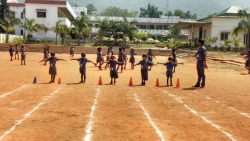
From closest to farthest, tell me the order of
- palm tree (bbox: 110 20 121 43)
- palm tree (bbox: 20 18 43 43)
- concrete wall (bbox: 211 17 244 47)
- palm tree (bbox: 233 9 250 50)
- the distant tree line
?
palm tree (bbox: 233 9 250 50) < concrete wall (bbox: 211 17 244 47) < palm tree (bbox: 20 18 43 43) < palm tree (bbox: 110 20 121 43) < the distant tree line

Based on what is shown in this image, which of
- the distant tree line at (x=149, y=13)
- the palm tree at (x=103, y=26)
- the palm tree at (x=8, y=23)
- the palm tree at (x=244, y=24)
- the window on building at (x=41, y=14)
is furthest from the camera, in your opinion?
the distant tree line at (x=149, y=13)

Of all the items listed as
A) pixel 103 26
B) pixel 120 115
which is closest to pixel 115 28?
pixel 103 26

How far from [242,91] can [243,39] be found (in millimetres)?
38312

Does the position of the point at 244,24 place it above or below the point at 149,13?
below

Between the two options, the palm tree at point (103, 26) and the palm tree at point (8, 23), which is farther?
the palm tree at point (103, 26)

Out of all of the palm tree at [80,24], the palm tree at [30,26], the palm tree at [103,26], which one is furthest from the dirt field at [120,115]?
the palm tree at [103,26]

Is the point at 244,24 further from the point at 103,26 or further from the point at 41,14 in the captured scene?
the point at 41,14

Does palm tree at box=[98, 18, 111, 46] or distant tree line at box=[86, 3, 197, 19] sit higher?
distant tree line at box=[86, 3, 197, 19]

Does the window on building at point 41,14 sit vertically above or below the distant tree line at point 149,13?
below

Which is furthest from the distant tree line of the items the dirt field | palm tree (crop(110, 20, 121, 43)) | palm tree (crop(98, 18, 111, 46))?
the dirt field

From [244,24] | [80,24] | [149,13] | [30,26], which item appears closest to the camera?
[244,24]

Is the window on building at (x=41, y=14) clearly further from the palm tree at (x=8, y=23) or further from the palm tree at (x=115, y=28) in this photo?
the palm tree at (x=115, y=28)

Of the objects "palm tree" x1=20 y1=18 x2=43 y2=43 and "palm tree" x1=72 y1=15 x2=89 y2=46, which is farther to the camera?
"palm tree" x1=72 y1=15 x2=89 y2=46

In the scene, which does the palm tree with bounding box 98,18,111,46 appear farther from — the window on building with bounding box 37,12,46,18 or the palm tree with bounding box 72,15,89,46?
the window on building with bounding box 37,12,46,18
